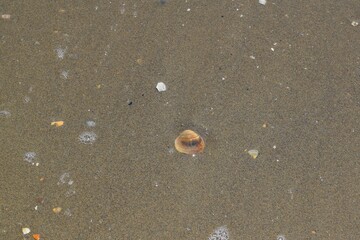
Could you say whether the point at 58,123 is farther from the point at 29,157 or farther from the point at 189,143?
the point at 189,143

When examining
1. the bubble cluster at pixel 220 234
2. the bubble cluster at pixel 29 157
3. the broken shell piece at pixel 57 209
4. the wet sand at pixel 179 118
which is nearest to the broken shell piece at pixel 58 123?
the wet sand at pixel 179 118

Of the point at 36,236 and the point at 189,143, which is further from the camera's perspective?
the point at 189,143

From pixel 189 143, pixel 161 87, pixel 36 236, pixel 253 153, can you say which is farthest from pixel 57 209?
pixel 253 153

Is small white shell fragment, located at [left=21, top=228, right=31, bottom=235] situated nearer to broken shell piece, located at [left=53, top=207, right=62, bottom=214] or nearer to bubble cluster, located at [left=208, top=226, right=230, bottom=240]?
broken shell piece, located at [left=53, top=207, right=62, bottom=214]

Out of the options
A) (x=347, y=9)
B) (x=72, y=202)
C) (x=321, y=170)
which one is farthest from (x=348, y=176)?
(x=72, y=202)

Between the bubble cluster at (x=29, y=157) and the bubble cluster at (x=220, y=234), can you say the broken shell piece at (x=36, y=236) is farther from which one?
the bubble cluster at (x=220, y=234)

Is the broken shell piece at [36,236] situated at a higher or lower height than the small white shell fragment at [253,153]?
lower
